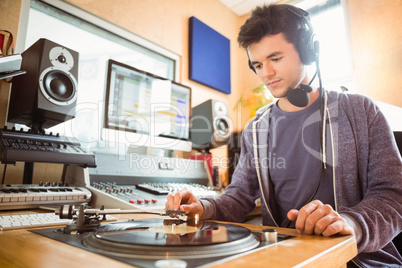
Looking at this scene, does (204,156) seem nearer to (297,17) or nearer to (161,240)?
(297,17)

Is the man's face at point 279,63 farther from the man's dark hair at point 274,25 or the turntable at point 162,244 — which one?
the turntable at point 162,244

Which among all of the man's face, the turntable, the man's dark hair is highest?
the man's dark hair

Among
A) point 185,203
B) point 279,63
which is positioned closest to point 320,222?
point 185,203

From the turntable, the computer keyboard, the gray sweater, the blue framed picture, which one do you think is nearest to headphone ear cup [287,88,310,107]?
the gray sweater

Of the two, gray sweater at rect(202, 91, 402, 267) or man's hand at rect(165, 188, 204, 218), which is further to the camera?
man's hand at rect(165, 188, 204, 218)

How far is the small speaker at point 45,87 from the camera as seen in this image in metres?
1.06

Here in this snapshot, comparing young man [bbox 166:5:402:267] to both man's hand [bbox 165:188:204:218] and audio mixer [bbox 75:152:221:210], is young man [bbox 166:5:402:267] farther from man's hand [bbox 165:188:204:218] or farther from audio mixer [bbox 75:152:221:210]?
audio mixer [bbox 75:152:221:210]

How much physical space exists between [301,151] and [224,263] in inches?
31.7

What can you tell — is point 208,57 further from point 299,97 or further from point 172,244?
point 172,244

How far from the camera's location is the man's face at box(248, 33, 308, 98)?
103cm

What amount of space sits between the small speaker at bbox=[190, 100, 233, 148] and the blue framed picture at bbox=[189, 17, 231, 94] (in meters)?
0.45

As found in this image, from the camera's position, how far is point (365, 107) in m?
0.93

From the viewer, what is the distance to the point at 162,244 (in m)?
0.37

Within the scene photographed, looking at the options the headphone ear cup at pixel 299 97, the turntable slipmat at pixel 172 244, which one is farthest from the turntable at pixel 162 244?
the headphone ear cup at pixel 299 97
